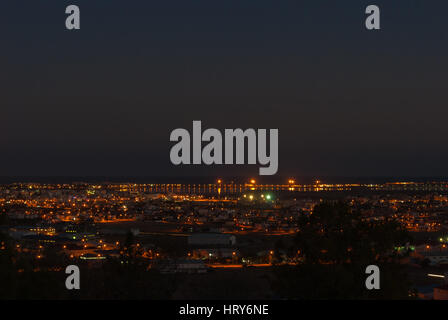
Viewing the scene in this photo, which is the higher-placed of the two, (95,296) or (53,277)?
(53,277)

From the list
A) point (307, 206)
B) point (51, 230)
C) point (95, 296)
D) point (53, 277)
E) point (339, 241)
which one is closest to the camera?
point (53, 277)

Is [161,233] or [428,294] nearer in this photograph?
[428,294]

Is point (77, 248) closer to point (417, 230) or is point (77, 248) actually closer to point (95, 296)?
point (95, 296)

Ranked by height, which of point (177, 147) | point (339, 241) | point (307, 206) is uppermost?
point (177, 147)

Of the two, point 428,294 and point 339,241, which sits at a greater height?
point 339,241

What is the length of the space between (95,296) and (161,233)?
3749 centimetres

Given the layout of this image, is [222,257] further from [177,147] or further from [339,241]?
[339,241]

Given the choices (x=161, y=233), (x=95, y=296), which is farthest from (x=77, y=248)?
(x=95, y=296)

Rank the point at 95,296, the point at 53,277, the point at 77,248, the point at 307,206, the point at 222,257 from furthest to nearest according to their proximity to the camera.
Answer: the point at 307,206, the point at 77,248, the point at 222,257, the point at 95,296, the point at 53,277

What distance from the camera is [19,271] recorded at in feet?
44.1

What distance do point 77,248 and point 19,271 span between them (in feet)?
91.4
